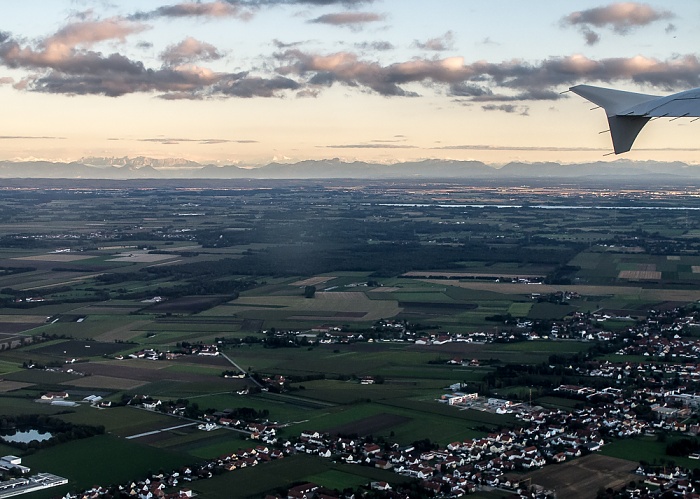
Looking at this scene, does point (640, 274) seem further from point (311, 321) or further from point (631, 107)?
point (631, 107)

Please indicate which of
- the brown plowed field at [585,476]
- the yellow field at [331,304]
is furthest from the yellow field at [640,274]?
the brown plowed field at [585,476]

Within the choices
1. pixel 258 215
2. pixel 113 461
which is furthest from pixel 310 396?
pixel 258 215

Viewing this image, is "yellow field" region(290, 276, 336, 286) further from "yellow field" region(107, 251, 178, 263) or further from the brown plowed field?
the brown plowed field

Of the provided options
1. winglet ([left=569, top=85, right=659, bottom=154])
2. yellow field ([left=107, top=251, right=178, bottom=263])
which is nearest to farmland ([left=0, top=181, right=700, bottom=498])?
yellow field ([left=107, top=251, right=178, bottom=263])

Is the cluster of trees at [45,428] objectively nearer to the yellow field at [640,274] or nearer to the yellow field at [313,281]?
the yellow field at [313,281]

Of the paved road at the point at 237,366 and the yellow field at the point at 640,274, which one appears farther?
the yellow field at the point at 640,274

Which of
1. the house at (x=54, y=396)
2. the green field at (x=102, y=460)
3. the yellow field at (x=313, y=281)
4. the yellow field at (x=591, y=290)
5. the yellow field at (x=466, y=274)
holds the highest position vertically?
the yellow field at (x=313, y=281)

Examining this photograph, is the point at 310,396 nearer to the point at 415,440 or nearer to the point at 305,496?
the point at 415,440
